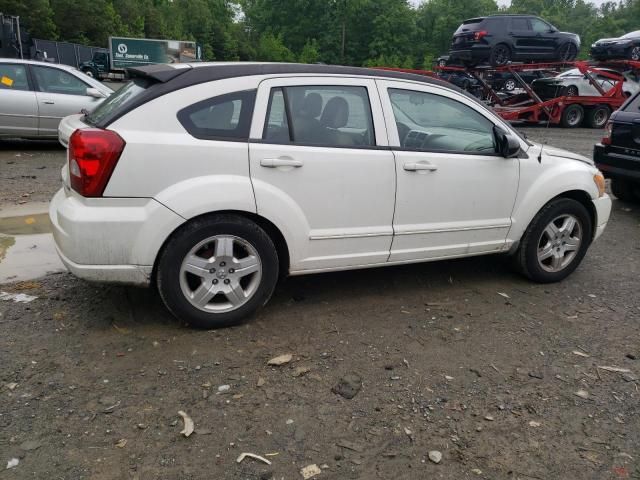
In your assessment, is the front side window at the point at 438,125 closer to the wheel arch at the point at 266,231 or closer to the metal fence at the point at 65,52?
the wheel arch at the point at 266,231

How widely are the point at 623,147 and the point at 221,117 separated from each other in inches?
236

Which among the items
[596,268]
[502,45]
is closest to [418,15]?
[502,45]

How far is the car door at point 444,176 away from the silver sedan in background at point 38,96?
6638 millimetres

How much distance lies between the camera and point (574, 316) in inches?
168

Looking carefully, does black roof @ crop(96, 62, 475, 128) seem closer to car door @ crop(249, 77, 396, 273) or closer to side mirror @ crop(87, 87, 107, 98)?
car door @ crop(249, 77, 396, 273)

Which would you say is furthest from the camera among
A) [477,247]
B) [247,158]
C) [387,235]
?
[477,247]

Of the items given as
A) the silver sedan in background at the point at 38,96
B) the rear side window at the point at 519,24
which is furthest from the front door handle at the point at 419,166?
the rear side window at the point at 519,24

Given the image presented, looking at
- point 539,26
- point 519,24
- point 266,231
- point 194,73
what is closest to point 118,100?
point 194,73

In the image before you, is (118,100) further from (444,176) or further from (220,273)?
(444,176)

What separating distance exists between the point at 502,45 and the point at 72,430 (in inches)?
748

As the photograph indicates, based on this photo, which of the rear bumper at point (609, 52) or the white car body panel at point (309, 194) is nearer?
the white car body panel at point (309, 194)

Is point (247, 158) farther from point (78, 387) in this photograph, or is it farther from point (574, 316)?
point (574, 316)

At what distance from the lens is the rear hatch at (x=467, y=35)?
1856 centimetres

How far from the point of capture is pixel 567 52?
2006cm
